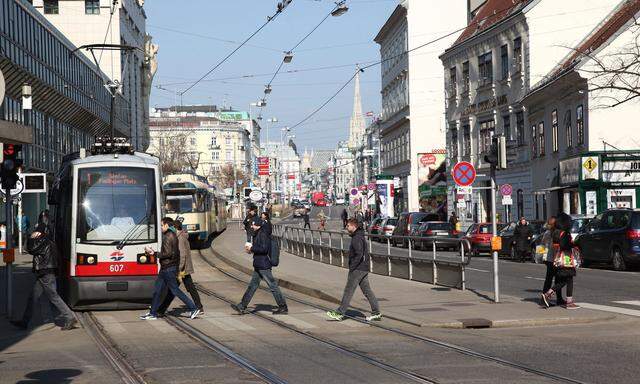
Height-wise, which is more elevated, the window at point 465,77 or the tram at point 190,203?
the window at point 465,77

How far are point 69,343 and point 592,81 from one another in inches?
1279

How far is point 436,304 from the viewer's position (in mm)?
18266

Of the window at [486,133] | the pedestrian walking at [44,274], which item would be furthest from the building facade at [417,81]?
the pedestrian walking at [44,274]

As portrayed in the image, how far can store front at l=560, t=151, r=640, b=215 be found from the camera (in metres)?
41.9

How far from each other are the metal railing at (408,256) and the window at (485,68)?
24056 millimetres

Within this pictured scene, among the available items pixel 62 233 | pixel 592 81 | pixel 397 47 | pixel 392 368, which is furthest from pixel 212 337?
pixel 397 47

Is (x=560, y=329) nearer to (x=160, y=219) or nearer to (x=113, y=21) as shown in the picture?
(x=160, y=219)

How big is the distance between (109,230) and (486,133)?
41.3 meters

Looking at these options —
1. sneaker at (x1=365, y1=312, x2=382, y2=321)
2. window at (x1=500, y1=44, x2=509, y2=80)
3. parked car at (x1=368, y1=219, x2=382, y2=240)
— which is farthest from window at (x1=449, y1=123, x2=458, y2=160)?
sneaker at (x1=365, y1=312, x2=382, y2=321)

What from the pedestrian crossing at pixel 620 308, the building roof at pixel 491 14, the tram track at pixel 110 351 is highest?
the building roof at pixel 491 14

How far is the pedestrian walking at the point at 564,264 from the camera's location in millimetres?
16953

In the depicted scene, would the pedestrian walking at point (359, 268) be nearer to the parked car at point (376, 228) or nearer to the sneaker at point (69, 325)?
the sneaker at point (69, 325)

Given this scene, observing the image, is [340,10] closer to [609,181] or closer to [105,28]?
[609,181]

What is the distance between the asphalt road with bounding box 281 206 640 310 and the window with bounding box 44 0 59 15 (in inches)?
2462
